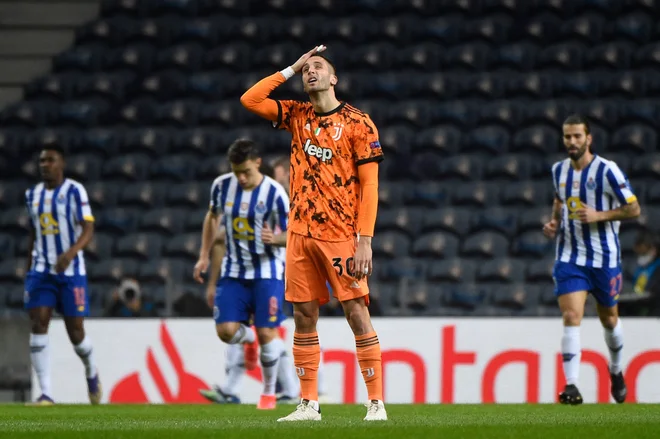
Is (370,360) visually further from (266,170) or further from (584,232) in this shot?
(266,170)

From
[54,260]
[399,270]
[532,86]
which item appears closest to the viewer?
[54,260]

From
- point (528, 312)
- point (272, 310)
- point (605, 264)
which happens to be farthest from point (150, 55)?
point (605, 264)

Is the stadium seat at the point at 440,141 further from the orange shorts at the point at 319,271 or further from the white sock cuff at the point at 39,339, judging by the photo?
the orange shorts at the point at 319,271

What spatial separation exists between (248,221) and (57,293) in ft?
5.99

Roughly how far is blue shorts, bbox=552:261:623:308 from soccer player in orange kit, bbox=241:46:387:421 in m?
2.93

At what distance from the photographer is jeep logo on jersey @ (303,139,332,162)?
590 cm

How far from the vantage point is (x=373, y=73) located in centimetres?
1471

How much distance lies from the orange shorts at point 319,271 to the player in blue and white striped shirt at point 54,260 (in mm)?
3729

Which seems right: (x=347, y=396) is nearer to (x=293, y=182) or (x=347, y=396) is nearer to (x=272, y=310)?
(x=272, y=310)

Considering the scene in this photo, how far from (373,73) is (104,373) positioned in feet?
18.5

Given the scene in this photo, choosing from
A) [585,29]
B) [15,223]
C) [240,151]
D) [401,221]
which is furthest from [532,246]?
[15,223]

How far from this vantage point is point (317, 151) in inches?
233

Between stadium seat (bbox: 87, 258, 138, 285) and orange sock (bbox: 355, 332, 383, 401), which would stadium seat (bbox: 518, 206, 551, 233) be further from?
orange sock (bbox: 355, 332, 383, 401)

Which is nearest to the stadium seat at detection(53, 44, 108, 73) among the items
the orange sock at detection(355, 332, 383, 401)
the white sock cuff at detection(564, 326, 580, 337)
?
the white sock cuff at detection(564, 326, 580, 337)
